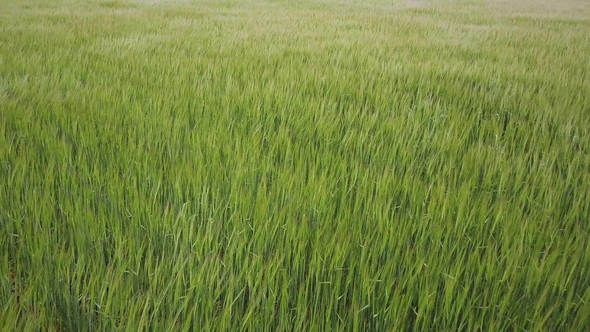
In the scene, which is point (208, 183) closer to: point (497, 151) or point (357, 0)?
point (497, 151)

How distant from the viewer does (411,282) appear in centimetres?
64

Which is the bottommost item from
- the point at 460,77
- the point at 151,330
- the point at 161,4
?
the point at 151,330

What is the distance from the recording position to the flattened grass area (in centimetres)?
60

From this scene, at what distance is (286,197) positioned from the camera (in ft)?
2.90

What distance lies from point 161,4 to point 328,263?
20.9ft

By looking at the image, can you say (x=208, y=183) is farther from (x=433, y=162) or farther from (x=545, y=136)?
(x=545, y=136)

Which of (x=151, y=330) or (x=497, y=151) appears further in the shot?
(x=497, y=151)

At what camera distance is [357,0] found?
8.13 meters

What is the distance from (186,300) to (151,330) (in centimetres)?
7

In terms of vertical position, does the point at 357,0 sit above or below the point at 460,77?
above

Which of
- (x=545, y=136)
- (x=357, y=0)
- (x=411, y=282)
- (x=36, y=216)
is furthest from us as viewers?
(x=357, y=0)

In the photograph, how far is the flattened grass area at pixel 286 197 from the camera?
60cm

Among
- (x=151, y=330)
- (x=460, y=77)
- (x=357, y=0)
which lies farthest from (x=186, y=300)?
(x=357, y=0)

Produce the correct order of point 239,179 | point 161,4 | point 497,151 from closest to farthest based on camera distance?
point 239,179 < point 497,151 < point 161,4
